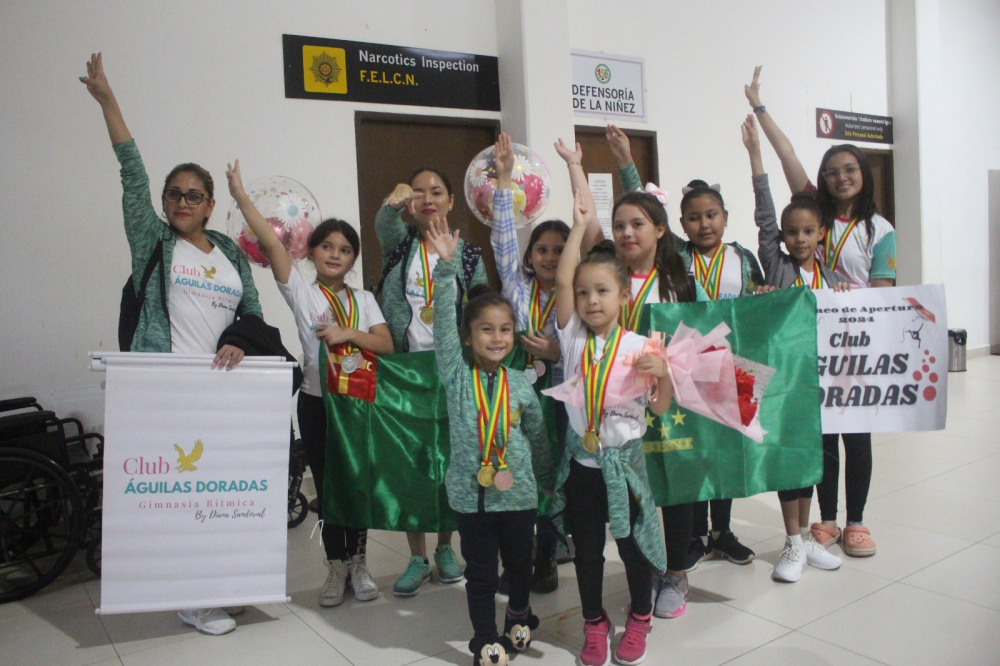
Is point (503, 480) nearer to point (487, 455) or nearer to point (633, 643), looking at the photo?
point (487, 455)

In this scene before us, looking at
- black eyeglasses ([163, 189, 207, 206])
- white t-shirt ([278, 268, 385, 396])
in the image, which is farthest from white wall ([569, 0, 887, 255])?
black eyeglasses ([163, 189, 207, 206])

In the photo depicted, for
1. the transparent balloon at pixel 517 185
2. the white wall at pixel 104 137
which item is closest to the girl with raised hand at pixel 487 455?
the transparent balloon at pixel 517 185

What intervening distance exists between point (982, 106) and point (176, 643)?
9.33 metres

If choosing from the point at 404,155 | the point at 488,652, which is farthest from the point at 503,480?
the point at 404,155

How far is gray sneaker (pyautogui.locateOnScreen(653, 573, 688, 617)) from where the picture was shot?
2.38 metres

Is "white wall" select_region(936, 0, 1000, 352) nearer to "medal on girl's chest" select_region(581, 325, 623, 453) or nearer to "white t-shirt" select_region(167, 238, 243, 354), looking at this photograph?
"medal on girl's chest" select_region(581, 325, 623, 453)

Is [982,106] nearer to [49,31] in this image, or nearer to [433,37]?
[433,37]

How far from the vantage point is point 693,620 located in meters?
2.35

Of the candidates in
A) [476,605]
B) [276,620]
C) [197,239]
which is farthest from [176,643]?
[197,239]

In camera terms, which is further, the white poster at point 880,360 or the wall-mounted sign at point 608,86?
the wall-mounted sign at point 608,86

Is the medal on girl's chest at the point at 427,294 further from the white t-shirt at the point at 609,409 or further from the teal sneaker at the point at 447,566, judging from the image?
the teal sneaker at the point at 447,566

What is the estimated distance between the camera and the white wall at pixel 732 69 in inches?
227

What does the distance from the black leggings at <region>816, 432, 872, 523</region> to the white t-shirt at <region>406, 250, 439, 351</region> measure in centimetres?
154

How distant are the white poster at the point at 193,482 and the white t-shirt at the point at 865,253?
81.2 inches
